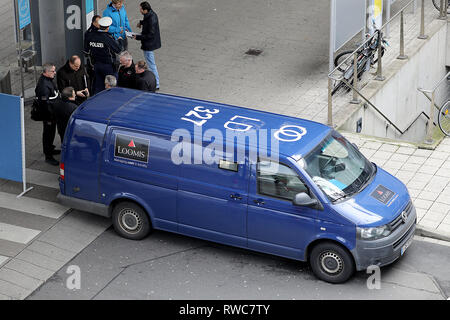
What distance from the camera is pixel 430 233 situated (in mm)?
12195

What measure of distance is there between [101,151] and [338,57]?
656 cm

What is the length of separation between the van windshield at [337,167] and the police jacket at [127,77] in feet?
13.0

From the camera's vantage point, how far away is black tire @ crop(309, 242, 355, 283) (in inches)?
428

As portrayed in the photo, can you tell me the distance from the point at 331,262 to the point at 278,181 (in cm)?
120

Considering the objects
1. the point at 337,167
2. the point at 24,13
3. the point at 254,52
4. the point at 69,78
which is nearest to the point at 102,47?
the point at 69,78

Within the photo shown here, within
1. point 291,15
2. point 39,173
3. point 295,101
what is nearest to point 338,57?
point 295,101

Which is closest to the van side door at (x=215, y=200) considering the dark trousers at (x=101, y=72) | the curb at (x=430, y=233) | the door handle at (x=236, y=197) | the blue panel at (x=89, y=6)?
the door handle at (x=236, y=197)

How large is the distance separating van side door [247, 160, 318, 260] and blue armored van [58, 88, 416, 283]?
13mm

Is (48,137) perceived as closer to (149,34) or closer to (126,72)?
(126,72)

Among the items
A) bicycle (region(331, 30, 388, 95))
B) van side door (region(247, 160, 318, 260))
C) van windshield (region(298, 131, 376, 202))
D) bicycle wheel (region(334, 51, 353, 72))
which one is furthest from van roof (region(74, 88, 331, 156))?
bicycle wheel (region(334, 51, 353, 72))

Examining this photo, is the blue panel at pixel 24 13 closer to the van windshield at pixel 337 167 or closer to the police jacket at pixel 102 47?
the police jacket at pixel 102 47

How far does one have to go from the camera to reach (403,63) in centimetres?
1806

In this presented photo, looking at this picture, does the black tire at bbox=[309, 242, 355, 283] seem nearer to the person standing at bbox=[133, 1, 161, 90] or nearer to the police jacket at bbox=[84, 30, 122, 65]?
the police jacket at bbox=[84, 30, 122, 65]
